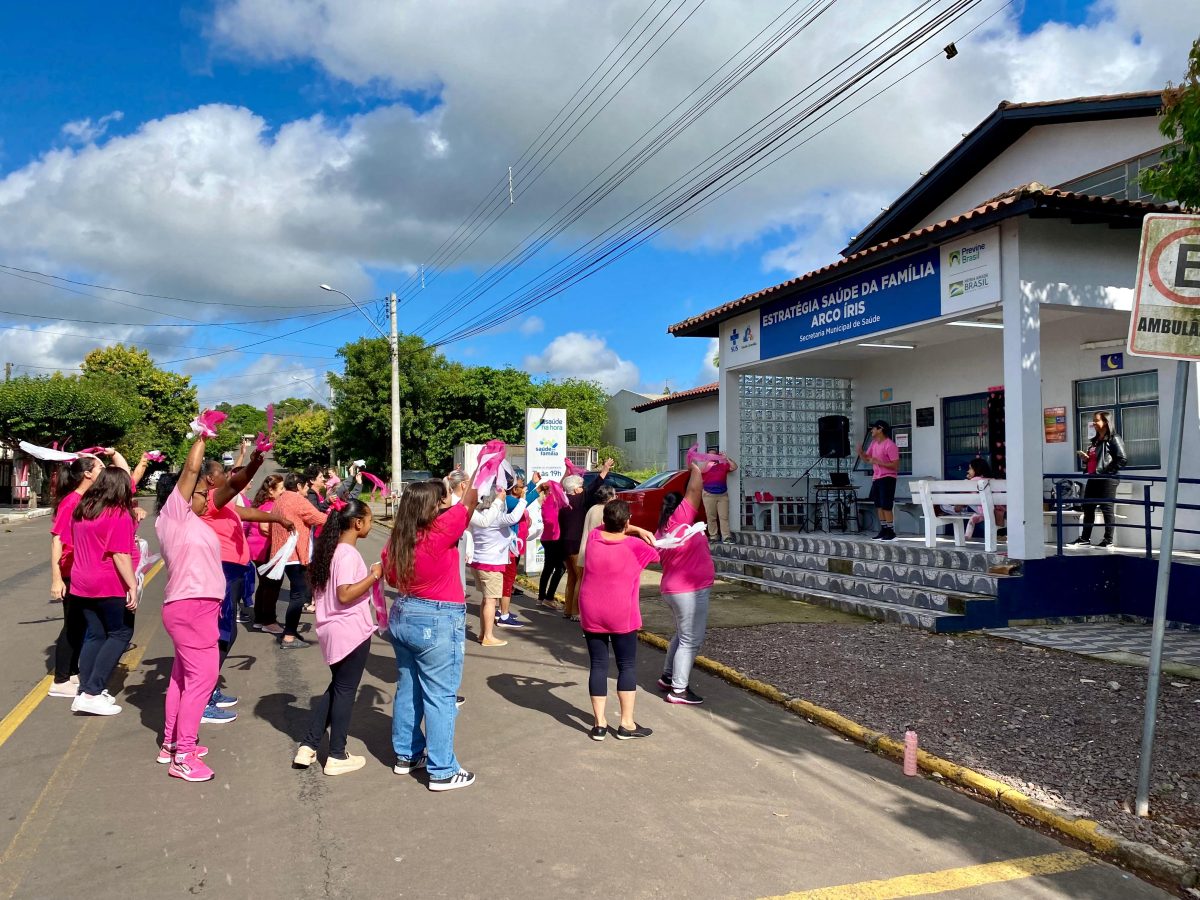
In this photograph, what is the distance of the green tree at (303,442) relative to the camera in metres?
68.4

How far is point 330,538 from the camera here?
5148 millimetres

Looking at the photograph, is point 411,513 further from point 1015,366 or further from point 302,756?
point 1015,366

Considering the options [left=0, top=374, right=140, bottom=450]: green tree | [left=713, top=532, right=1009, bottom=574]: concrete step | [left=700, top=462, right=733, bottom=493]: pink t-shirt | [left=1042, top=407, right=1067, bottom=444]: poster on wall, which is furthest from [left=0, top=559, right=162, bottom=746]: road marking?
[left=0, top=374, right=140, bottom=450]: green tree

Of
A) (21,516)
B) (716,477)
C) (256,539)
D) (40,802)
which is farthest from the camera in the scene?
(21,516)

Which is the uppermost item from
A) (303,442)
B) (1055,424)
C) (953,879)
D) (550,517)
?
(303,442)

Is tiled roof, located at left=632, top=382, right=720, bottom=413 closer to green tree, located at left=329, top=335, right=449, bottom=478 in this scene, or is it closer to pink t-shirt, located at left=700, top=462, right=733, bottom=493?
pink t-shirt, located at left=700, top=462, right=733, bottom=493

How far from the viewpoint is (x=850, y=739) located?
5.84 metres

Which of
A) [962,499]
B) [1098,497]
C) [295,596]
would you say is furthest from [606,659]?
[1098,497]

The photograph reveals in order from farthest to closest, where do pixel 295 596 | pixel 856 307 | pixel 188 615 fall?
pixel 856 307
pixel 295 596
pixel 188 615

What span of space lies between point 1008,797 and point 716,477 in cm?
936

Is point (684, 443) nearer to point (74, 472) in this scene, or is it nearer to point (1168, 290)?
point (74, 472)

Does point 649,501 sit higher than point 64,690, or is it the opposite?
point 649,501

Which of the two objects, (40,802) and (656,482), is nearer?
(40,802)

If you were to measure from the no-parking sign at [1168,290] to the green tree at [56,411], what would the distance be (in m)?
37.6
